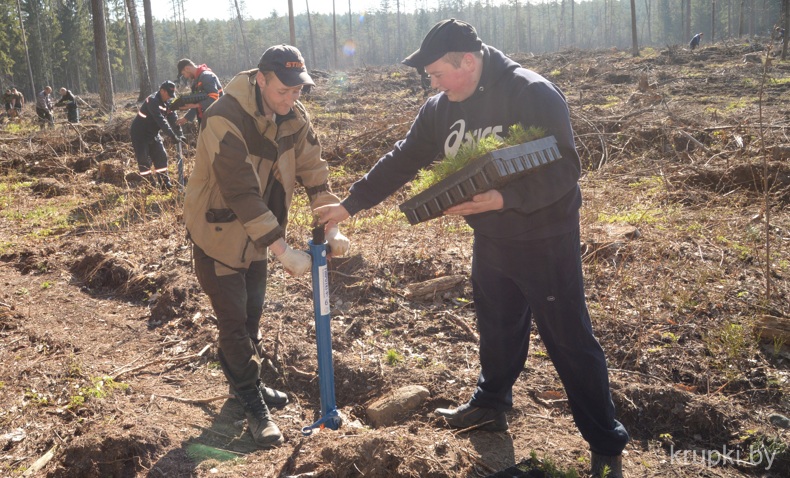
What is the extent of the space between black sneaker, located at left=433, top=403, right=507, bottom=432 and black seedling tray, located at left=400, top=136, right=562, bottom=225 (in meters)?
1.22

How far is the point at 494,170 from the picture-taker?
2.27 meters

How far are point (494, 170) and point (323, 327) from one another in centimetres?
129

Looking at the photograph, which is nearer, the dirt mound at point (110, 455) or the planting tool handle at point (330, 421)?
the dirt mound at point (110, 455)

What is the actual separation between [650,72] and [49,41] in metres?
50.9

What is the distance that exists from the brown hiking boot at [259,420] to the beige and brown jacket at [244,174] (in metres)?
0.76

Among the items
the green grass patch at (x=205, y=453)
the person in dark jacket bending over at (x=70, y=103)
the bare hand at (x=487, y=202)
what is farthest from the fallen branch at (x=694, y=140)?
the person in dark jacket bending over at (x=70, y=103)

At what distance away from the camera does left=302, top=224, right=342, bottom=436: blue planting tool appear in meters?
2.92

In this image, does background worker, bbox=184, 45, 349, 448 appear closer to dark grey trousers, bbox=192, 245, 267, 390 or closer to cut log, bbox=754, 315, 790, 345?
dark grey trousers, bbox=192, 245, 267, 390

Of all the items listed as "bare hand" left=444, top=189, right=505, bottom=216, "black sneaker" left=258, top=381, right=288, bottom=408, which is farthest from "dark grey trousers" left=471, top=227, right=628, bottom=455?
"black sneaker" left=258, top=381, right=288, bottom=408

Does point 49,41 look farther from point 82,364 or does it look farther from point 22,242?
point 82,364

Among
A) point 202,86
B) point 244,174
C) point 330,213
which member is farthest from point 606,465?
point 202,86

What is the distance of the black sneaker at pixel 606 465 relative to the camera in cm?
257

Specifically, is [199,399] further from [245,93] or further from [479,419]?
[245,93]

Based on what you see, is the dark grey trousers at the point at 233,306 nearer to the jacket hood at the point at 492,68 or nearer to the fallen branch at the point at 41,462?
the fallen branch at the point at 41,462
